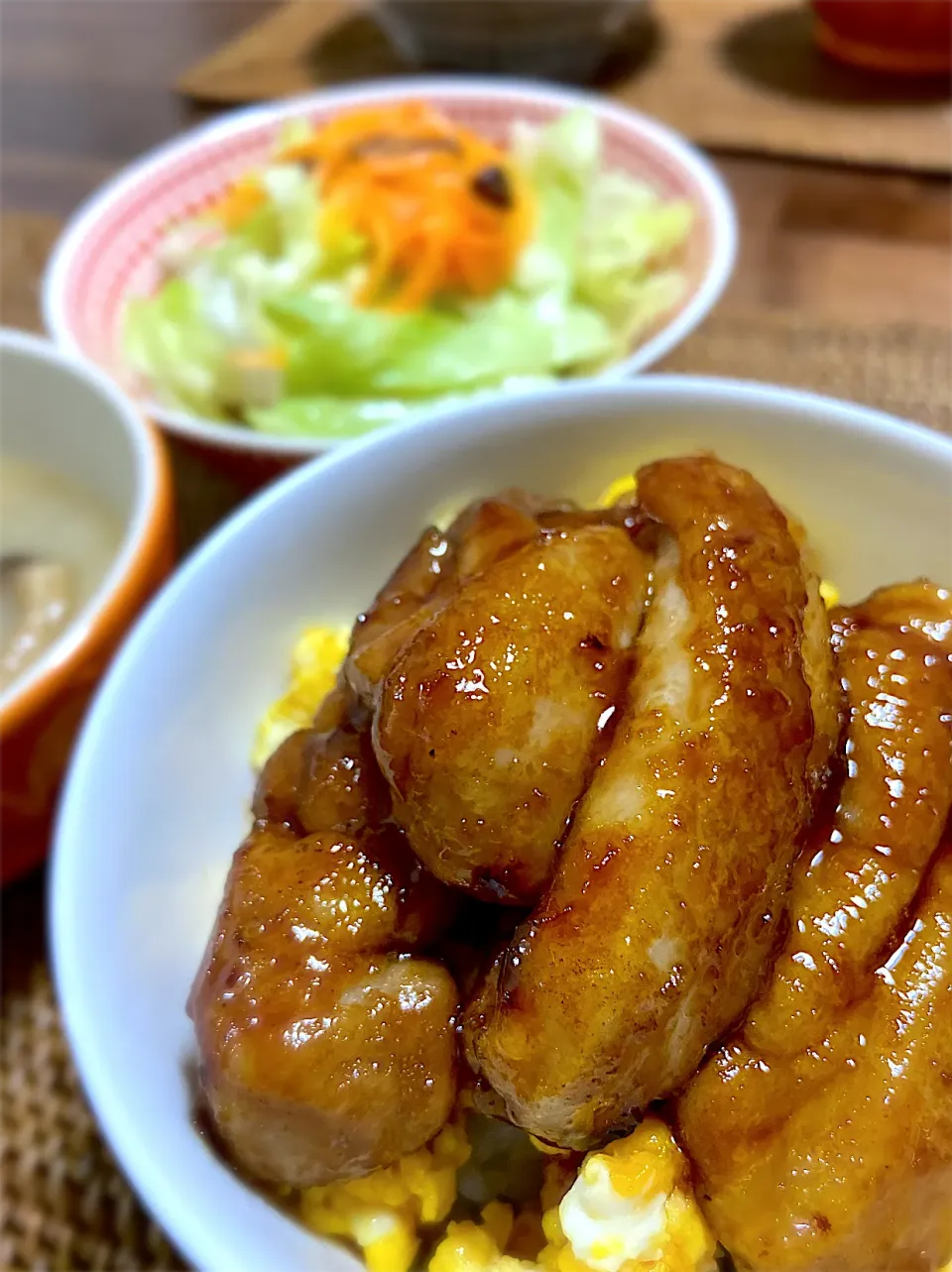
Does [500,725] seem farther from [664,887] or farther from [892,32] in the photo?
[892,32]

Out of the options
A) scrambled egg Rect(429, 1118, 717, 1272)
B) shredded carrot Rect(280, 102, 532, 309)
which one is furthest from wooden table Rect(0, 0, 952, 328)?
scrambled egg Rect(429, 1118, 717, 1272)

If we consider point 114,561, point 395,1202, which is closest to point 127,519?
point 114,561

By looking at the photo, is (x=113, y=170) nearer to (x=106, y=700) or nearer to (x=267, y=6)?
(x=267, y=6)

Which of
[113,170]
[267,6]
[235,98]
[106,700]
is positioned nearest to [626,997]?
[106,700]

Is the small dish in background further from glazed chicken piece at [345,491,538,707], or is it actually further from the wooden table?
glazed chicken piece at [345,491,538,707]

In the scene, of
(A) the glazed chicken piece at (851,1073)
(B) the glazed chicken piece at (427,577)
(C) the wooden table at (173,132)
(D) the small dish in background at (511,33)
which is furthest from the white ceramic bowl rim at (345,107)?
(A) the glazed chicken piece at (851,1073)

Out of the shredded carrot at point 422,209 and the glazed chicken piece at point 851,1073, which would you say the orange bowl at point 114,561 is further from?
the glazed chicken piece at point 851,1073
